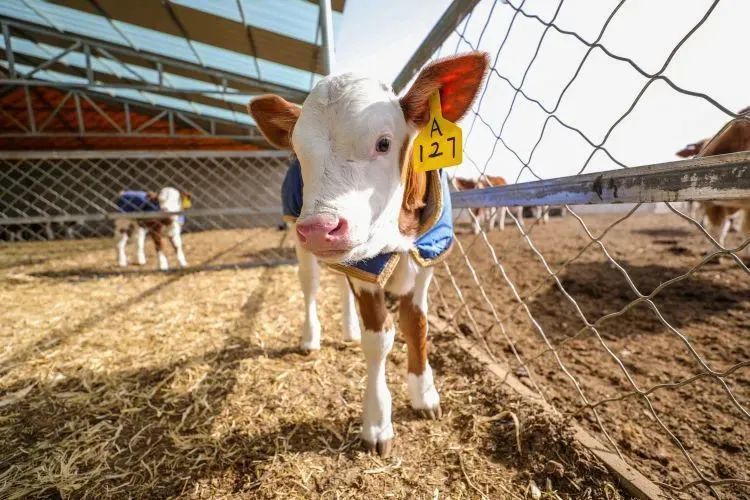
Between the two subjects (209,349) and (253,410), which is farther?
(209,349)

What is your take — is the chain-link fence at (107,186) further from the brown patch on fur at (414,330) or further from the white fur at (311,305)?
the brown patch on fur at (414,330)

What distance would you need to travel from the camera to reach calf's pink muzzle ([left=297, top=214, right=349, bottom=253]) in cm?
86

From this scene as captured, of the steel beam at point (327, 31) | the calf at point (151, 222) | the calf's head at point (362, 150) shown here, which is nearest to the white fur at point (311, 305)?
the calf's head at point (362, 150)

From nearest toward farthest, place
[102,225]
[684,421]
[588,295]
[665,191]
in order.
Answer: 1. [665,191]
2. [684,421]
3. [588,295]
4. [102,225]

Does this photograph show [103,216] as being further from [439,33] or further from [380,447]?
[380,447]

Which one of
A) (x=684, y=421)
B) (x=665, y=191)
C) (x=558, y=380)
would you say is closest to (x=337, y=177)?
(x=665, y=191)

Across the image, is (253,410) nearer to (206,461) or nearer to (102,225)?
(206,461)

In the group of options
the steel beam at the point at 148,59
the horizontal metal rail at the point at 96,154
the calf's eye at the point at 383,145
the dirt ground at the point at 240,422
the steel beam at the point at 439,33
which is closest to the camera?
the calf's eye at the point at 383,145

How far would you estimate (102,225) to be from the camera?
11289 millimetres

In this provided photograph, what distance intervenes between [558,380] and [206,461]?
1.65 metres

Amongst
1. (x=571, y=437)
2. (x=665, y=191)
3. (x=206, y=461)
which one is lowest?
(x=206, y=461)

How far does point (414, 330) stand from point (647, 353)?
1.55 m

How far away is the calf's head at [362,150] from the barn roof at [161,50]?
11.9ft

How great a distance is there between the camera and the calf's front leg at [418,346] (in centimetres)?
147
